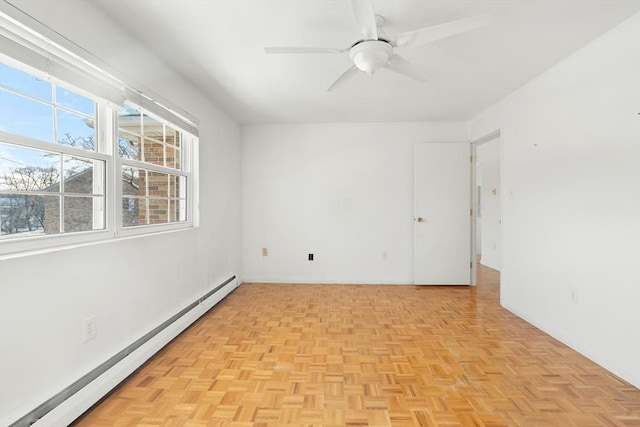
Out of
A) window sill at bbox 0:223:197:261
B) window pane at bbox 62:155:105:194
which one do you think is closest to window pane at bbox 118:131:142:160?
window pane at bbox 62:155:105:194

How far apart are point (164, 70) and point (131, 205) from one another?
118cm

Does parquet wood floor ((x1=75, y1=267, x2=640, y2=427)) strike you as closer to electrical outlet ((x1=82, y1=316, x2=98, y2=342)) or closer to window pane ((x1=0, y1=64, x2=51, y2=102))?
electrical outlet ((x1=82, y1=316, x2=98, y2=342))

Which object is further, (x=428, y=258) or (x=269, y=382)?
(x=428, y=258)

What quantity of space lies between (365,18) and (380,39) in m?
0.30

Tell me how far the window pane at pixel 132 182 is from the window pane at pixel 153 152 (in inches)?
5.9

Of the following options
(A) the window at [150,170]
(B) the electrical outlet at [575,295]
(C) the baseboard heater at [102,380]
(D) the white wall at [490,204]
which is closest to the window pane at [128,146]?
(A) the window at [150,170]

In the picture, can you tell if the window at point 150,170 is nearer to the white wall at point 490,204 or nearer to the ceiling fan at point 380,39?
the ceiling fan at point 380,39

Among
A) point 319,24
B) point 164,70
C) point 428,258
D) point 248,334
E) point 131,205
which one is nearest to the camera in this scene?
point 319,24

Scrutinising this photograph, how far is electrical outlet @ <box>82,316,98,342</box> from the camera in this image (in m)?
1.70

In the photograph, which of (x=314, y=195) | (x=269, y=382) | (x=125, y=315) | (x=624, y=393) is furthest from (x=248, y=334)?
(x=624, y=393)

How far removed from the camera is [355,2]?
148cm

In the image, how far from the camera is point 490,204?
231 inches

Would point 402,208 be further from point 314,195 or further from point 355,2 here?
point 355,2

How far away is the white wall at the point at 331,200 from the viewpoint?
4457mm
